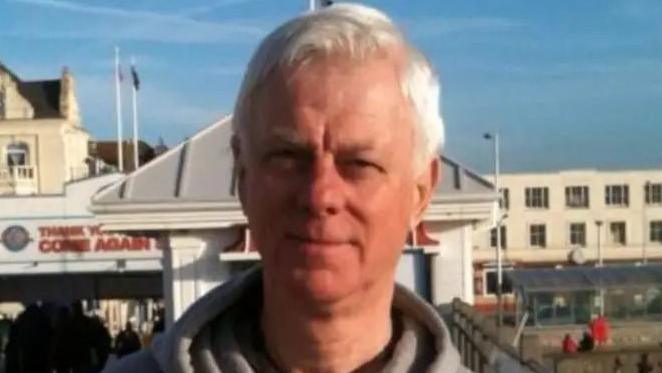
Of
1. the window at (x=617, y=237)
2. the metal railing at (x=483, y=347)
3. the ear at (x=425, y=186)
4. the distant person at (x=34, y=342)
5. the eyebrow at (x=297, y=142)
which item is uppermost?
the eyebrow at (x=297, y=142)

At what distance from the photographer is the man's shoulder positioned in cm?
226

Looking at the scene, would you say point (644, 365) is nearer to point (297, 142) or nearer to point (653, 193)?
point (297, 142)

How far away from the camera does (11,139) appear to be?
72875 mm

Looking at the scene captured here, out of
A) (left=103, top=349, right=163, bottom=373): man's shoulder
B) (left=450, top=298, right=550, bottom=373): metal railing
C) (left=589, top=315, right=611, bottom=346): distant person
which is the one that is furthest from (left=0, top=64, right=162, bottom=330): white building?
(left=103, top=349, right=163, bottom=373): man's shoulder

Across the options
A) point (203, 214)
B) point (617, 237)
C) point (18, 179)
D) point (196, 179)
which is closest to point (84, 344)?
point (196, 179)

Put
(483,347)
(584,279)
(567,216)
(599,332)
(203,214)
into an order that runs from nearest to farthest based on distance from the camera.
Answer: (483,347) → (203,214) → (599,332) → (584,279) → (567,216)

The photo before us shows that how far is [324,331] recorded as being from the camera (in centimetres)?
216

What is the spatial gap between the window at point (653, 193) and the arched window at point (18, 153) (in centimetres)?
3710

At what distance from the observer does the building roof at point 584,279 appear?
41156 mm

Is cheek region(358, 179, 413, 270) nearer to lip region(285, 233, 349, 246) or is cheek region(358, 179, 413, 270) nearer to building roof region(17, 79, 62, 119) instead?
lip region(285, 233, 349, 246)

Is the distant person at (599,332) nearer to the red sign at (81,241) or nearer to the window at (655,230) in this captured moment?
the red sign at (81,241)

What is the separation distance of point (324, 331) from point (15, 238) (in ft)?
58.6

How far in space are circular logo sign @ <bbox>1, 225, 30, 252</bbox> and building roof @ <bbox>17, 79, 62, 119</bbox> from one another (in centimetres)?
5615

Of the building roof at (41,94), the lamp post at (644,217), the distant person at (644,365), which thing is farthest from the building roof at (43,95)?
the distant person at (644,365)
